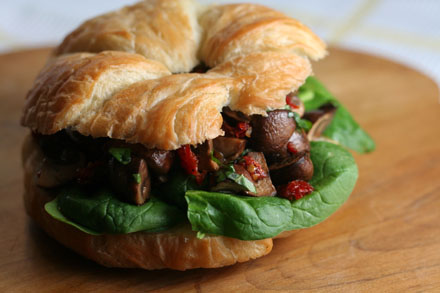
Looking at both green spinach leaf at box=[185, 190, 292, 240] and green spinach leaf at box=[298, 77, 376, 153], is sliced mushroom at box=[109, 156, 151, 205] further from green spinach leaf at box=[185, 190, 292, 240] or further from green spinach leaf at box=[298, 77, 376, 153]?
green spinach leaf at box=[298, 77, 376, 153]

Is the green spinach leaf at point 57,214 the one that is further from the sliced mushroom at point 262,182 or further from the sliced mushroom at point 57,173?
the sliced mushroom at point 262,182

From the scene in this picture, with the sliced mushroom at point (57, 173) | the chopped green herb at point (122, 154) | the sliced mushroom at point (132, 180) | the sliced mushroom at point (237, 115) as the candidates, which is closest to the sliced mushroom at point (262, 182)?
the sliced mushroom at point (237, 115)

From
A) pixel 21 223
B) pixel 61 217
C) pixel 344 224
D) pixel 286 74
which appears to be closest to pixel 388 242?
pixel 344 224

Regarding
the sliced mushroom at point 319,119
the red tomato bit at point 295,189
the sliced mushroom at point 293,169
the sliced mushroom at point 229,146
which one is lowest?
the sliced mushroom at point 319,119

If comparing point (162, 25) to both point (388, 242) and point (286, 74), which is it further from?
point (388, 242)

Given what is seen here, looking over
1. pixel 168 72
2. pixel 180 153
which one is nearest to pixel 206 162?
pixel 180 153

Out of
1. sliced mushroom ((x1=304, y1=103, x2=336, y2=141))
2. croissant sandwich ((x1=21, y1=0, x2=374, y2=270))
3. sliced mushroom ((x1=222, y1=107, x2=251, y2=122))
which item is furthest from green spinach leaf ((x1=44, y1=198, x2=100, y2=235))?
sliced mushroom ((x1=304, y1=103, x2=336, y2=141))

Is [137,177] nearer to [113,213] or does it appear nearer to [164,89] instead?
[113,213]
